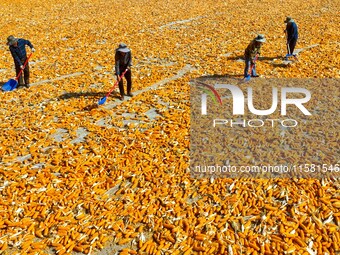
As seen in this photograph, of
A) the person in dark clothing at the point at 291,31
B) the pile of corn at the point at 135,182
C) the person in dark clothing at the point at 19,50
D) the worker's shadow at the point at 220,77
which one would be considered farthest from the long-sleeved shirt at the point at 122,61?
the person in dark clothing at the point at 291,31

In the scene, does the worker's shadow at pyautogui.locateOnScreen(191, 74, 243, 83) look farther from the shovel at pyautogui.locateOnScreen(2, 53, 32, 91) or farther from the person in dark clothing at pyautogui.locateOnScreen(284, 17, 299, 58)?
the shovel at pyautogui.locateOnScreen(2, 53, 32, 91)

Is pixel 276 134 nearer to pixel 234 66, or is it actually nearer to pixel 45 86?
pixel 234 66

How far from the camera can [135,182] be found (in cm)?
647

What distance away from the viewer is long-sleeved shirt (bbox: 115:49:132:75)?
33.2ft

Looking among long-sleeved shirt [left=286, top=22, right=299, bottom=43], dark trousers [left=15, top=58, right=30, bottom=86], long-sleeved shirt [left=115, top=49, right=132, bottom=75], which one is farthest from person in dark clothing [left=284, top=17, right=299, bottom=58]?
dark trousers [left=15, top=58, right=30, bottom=86]

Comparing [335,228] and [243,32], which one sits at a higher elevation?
[243,32]

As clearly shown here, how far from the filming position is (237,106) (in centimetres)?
979

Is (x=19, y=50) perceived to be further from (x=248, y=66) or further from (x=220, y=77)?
(x=248, y=66)

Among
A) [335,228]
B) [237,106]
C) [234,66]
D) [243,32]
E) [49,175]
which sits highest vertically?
[243,32]

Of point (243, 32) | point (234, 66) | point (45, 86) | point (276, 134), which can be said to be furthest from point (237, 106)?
point (243, 32)

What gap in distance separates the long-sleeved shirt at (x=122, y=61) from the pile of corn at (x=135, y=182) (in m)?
1.25

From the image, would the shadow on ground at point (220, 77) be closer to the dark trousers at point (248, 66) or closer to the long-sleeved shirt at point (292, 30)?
the dark trousers at point (248, 66)

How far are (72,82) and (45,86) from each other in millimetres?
1070

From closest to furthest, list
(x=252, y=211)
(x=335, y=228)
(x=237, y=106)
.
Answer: (x=335, y=228)
(x=252, y=211)
(x=237, y=106)
